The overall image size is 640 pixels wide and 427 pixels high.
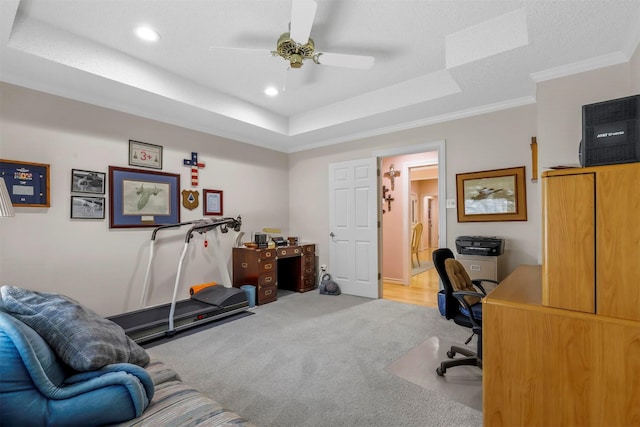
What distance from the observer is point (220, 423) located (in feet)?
3.44

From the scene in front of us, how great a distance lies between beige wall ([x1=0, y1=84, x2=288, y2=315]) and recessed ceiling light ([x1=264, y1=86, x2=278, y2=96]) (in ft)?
3.87

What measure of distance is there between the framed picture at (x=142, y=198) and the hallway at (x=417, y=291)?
3.41 meters

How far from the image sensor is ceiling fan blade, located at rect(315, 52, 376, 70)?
250 centimetres

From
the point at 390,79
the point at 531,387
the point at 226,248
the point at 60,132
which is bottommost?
the point at 531,387

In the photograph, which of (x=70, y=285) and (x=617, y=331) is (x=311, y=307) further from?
(x=617, y=331)

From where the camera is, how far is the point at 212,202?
4.37 meters

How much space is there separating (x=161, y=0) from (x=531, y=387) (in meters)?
3.38

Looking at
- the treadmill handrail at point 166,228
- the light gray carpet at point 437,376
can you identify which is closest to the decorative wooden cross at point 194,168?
the treadmill handrail at point 166,228

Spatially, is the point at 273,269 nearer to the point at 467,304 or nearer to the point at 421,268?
the point at 467,304

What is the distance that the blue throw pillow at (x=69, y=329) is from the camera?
110 centimetres

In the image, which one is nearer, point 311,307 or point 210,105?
point 210,105

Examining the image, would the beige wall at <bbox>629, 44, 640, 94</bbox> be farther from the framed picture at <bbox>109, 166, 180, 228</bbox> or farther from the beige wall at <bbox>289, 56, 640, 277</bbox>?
the framed picture at <bbox>109, 166, 180, 228</bbox>

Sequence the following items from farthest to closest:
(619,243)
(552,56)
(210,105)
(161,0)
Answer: (210,105) → (552,56) → (161,0) → (619,243)

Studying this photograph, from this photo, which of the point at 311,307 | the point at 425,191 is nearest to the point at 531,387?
the point at 311,307
